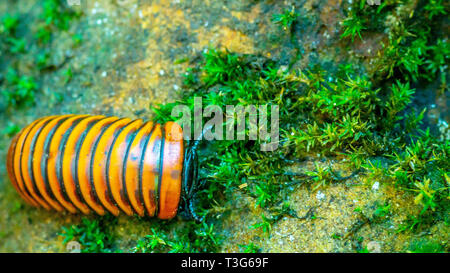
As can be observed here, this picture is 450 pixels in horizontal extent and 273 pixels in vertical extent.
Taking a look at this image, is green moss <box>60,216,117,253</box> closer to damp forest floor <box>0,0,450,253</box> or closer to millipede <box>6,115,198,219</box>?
damp forest floor <box>0,0,450,253</box>

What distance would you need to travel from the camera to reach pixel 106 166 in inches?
106

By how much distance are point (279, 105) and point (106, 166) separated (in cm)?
125

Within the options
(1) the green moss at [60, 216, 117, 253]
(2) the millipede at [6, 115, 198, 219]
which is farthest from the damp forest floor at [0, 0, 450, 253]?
(2) the millipede at [6, 115, 198, 219]

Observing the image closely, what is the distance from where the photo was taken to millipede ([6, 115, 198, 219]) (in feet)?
8.68

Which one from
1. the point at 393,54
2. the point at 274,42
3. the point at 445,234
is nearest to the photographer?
the point at 445,234

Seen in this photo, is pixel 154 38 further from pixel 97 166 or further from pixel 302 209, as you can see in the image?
pixel 302 209

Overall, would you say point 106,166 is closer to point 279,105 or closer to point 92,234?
point 92,234

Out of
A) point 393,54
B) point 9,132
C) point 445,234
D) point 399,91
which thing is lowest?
point 445,234

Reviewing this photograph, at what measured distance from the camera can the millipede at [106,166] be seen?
2.64m

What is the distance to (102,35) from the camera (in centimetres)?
366

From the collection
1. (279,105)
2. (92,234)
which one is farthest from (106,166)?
(279,105)
